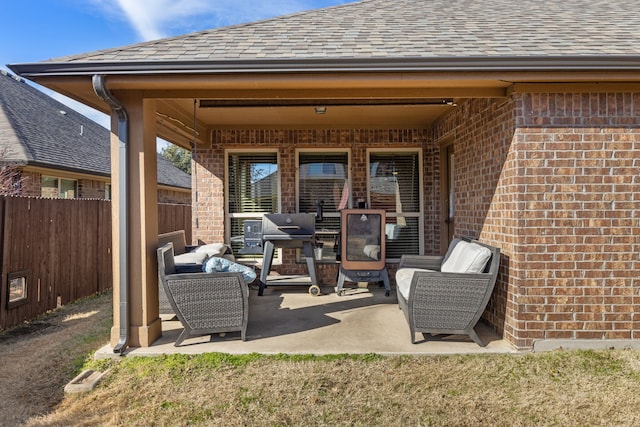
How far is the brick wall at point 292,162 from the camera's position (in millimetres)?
6719

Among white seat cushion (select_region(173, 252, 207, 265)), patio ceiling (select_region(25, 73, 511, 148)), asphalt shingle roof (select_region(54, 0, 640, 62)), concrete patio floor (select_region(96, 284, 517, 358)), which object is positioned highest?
asphalt shingle roof (select_region(54, 0, 640, 62))

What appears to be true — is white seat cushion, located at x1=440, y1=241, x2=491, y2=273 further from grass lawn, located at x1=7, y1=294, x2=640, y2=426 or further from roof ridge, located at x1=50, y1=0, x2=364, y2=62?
roof ridge, located at x1=50, y1=0, x2=364, y2=62

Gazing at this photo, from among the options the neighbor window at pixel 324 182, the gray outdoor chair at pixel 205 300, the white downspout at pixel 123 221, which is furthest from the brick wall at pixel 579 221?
the white downspout at pixel 123 221

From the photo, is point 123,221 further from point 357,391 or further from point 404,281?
point 404,281

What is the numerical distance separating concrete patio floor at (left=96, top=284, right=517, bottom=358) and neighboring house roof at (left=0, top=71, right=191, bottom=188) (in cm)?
679

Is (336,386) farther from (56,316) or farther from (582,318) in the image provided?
(56,316)

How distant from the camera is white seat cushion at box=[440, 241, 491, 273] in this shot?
12.4ft

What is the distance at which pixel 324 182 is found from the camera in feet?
22.5

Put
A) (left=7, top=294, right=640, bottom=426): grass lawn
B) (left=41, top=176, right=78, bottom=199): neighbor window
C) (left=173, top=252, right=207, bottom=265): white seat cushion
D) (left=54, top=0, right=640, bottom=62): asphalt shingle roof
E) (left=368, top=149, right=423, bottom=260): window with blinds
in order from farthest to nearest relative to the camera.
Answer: (left=41, top=176, right=78, bottom=199): neighbor window
(left=368, top=149, right=423, bottom=260): window with blinds
(left=173, top=252, right=207, bottom=265): white seat cushion
(left=54, top=0, right=640, bottom=62): asphalt shingle roof
(left=7, top=294, right=640, bottom=426): grass lawn

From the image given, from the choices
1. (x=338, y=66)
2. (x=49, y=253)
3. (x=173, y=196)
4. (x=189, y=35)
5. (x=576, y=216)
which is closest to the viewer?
(x=338, y=66)

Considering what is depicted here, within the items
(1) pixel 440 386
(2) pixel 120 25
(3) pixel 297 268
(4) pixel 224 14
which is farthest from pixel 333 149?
(2) pixel 120 25

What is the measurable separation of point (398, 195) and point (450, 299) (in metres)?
3.28

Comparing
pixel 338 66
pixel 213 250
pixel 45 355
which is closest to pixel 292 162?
pixel 213 250

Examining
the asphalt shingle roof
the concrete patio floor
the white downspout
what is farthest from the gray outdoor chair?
the asphalt shingle roof
